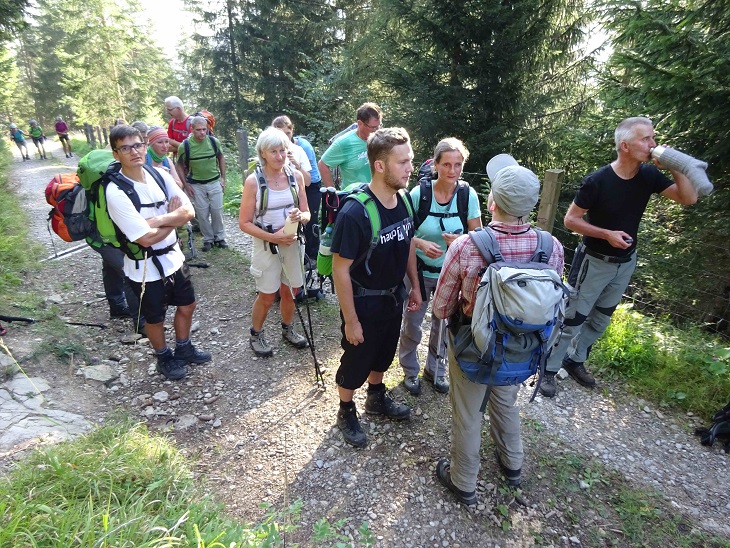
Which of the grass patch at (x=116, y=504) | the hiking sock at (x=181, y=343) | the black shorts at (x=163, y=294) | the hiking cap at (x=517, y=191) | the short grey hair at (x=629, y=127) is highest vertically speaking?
the short grey hair at (x=629, y=127)

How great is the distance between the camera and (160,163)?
→ 5852mm

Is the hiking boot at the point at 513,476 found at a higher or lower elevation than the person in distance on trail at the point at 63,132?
lower

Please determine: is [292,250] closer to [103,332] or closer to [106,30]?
[103,332]

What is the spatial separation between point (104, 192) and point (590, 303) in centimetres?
427

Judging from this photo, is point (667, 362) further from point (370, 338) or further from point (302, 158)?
point (302, 158)

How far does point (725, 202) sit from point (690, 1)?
8.54ft

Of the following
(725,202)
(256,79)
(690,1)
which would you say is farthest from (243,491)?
(256,79)

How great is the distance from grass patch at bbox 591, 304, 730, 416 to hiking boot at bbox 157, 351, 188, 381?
415 cm

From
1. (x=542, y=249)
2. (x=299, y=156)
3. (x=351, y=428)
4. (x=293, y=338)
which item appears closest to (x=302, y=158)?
(x=299, y=156)

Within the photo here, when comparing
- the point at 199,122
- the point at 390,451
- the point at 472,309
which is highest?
the point at 199,122

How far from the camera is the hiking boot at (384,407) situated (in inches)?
137

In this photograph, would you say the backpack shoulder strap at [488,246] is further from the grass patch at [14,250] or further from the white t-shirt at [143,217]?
the grass patch at [14,250]

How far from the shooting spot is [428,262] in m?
3.46

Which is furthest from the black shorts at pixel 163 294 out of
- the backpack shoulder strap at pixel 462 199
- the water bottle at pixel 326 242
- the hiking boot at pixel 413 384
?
the backpack shoulder strap at pixel 462 199
